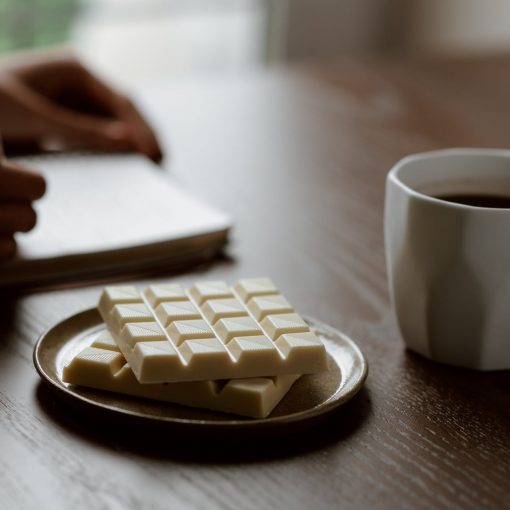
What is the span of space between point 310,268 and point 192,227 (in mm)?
106

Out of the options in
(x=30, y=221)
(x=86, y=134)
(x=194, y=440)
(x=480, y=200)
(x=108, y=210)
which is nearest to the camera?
(x=194, y=440)

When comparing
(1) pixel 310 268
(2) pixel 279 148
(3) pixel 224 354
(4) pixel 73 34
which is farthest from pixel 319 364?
(4) pixel 73 34

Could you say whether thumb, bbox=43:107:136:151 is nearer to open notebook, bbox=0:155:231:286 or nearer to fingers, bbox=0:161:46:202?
open notebook, bbox=0:155:231:286

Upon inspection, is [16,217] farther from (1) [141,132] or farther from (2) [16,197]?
(1) [141,132]

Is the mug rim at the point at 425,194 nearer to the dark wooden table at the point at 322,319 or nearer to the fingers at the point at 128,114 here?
the dark wooden table at the point at 322,319

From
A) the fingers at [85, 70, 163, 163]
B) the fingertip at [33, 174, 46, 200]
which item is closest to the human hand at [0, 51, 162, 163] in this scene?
the fingers at [85, 70, 163, 163]

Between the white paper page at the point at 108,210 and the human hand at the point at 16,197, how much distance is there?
0.02 meters

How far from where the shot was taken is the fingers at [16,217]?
2.34ft

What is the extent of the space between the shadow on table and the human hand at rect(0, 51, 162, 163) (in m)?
0.56

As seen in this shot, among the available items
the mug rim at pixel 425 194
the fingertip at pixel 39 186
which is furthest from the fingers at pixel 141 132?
the mug rim at pixel 425 194

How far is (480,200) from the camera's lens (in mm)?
621

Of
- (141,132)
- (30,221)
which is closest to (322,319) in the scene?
(30,221)

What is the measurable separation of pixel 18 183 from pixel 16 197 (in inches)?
0.4

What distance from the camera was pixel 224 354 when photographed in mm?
491
